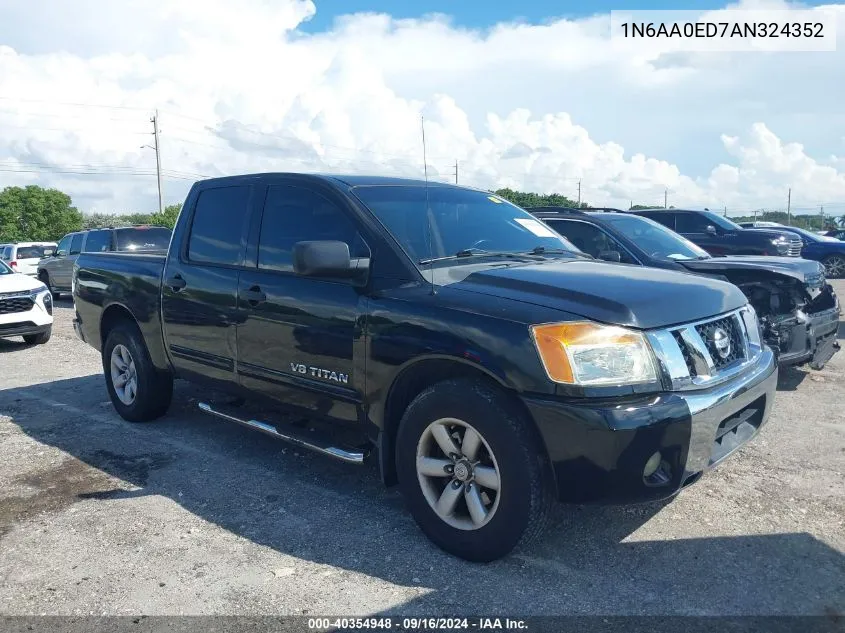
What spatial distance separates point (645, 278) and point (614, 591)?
1.51 metres

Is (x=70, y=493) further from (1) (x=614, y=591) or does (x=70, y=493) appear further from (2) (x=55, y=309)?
(2) (x=55, y=309)

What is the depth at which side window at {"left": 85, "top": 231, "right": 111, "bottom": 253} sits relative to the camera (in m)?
14.7

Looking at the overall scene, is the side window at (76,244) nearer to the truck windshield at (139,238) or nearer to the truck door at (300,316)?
the truck windshield at (139,238)

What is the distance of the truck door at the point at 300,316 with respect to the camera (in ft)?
12.1

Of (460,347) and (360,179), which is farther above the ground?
(360,179)

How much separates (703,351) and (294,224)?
2415 millimetres

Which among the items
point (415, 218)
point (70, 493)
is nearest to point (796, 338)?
point (415, 218)

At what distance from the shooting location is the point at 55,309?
1529 centimetres

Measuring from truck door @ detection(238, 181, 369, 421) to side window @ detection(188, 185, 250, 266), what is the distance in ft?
0.68

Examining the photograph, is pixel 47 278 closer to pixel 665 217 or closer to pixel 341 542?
pixel 665 217

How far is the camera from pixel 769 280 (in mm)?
6293

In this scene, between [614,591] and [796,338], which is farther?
[796,338]

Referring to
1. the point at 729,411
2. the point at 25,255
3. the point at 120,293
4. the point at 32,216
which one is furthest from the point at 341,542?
the point at 32,216

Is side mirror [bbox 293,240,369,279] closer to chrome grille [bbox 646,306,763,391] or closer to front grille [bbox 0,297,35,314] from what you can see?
chrome grille [bbox 646,306,763,391]
